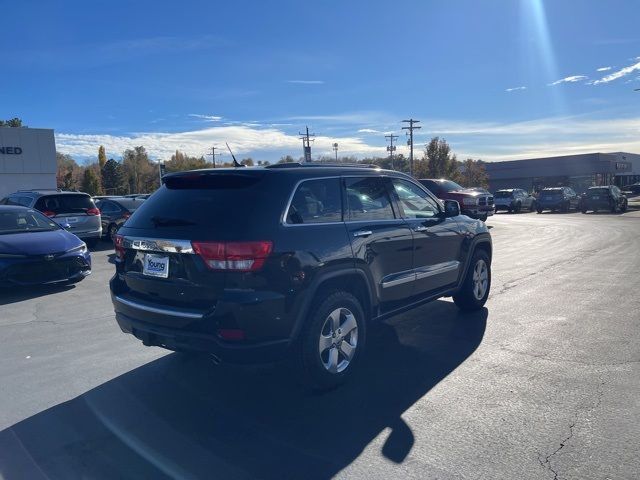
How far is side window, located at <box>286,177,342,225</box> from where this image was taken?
425 cm

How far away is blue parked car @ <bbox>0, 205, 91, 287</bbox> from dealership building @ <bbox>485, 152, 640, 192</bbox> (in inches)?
2442

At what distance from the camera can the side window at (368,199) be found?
4.88 meters

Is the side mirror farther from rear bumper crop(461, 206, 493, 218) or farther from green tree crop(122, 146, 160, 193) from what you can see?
green tree crop(122, 146, 160, 193)

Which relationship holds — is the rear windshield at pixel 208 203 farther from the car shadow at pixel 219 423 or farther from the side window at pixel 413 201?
the side window at pixel 413 201

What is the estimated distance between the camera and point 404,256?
208 inches

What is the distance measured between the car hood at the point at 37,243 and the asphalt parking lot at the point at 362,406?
1.58 meters

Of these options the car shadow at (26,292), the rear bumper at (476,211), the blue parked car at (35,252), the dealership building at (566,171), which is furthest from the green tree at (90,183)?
the car shadow at (26,292)

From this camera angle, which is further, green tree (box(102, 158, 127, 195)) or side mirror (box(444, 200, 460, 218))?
green tree (box(102, 158, 127, 195))

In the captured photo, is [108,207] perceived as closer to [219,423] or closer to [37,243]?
[37,243]

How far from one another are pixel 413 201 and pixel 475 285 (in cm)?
178

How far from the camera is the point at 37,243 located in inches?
330

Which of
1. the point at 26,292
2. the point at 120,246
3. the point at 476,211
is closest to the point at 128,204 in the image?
the point at 26,292

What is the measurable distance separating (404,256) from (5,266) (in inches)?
242

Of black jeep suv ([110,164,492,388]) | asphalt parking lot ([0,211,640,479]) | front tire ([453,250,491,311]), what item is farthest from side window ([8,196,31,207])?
front tire ([453,250,491,311])
